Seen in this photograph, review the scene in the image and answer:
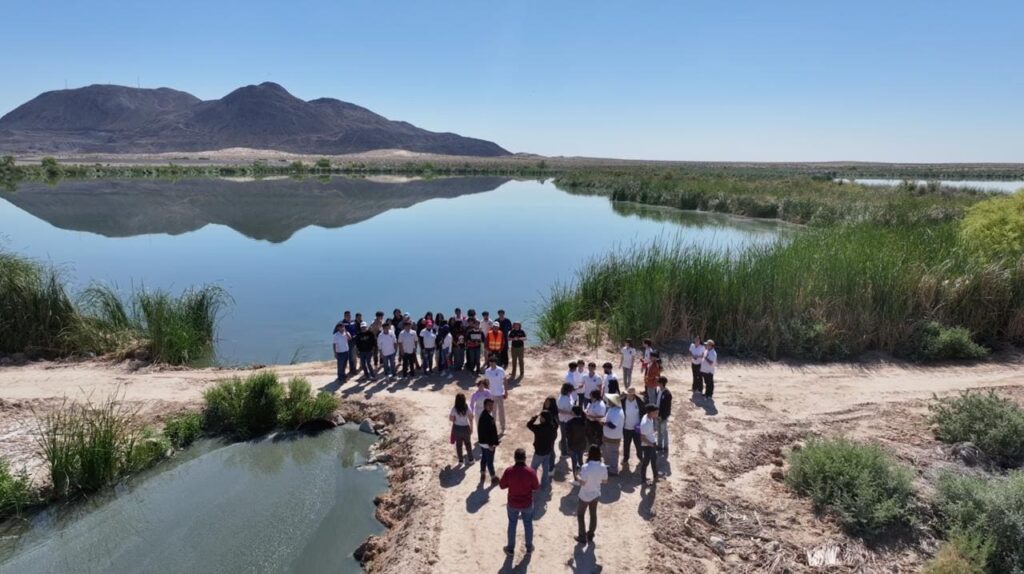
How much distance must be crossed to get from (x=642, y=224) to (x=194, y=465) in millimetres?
33984

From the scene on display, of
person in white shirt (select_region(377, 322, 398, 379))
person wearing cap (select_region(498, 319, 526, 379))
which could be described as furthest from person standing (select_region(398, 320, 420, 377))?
person wearing cap (select_region(498, 319, 526, 379))

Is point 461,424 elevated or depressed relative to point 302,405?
elevated

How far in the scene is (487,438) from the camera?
873 centimetres

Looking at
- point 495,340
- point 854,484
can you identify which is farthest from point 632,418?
point 495,340

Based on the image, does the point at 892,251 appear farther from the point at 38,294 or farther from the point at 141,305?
the point at 38,294

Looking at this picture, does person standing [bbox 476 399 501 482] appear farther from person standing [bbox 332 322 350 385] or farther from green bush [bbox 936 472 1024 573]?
green bush [bbox 936 472 1024 573]

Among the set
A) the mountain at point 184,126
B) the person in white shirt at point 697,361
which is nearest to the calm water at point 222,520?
the person in white shirt at point 697,361

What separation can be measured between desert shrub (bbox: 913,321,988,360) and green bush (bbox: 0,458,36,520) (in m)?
18.1

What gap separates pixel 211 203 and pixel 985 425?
51283 millimetres

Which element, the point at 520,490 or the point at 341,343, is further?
the point at 341,343

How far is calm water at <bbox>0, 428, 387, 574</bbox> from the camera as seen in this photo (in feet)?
26.5

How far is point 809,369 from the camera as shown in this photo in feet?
46.2

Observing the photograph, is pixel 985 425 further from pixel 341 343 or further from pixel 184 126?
pixel 184 126

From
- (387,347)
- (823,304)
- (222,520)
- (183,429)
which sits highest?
(823,304)
